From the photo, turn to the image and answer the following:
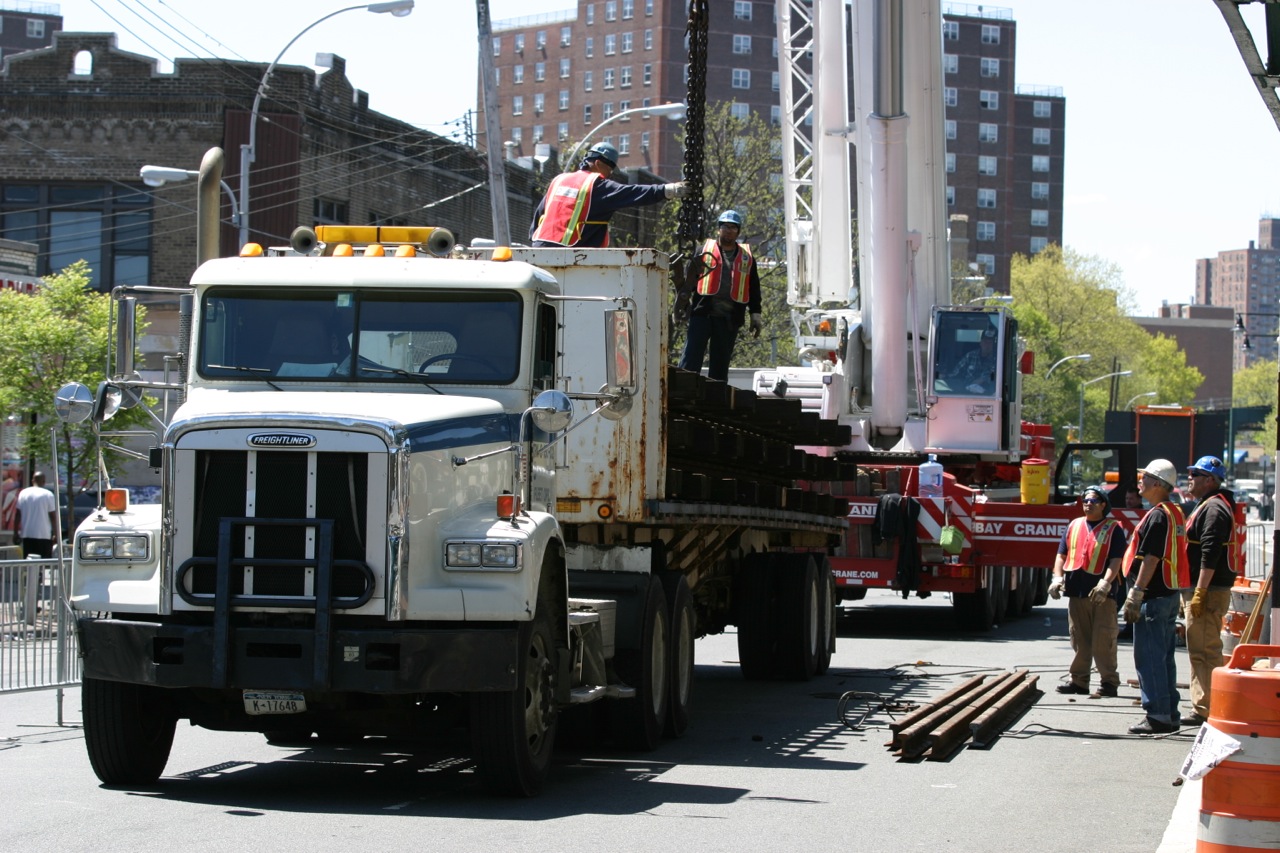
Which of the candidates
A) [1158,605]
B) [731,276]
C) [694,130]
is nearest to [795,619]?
[731,276]

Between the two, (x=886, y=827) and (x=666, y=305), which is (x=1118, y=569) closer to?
(x=666, y=305)

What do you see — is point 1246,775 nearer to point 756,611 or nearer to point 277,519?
point 277,519

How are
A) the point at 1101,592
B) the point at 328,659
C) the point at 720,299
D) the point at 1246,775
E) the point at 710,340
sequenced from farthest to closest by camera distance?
1. the point at 1101,592
2. the point at 710,340
3. the point at 720,299
4. the point at 328,659
5. the point at 1246,775

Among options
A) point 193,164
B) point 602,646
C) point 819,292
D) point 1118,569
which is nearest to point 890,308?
point 819,292

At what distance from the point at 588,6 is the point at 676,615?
11374 cm

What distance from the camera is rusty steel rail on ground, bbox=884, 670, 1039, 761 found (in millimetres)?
11180

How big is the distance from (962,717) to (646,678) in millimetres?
2400

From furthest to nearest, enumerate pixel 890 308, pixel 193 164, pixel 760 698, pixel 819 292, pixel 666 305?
pixel 193 164
pixel 819 292
pixel 890 308
pixel 760 698
pixel 666 305

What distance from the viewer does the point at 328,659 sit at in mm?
8711

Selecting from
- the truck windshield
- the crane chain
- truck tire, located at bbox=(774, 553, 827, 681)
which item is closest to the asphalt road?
truck tire, located at bbox=(774, 553, 827, 681)

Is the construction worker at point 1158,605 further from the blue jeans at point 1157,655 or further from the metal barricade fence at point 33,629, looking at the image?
the metal barricade fence at point 33,629

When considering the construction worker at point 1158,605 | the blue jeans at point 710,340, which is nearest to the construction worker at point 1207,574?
the construction worker at point 1158,605

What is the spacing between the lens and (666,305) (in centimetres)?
1180

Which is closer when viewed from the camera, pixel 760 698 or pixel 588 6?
pixel 760 698
